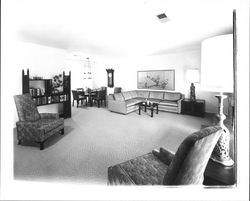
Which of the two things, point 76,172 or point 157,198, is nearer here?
point 157,198

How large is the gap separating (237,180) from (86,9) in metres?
2.20

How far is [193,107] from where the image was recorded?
4371mm

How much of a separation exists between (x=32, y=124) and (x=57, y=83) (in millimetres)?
2169

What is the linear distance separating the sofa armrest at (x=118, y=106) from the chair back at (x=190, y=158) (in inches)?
148

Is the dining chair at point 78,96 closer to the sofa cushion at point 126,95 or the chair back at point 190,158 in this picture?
the sofa cushion at point 126,95

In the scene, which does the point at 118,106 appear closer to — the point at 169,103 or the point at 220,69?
the point at 169,103

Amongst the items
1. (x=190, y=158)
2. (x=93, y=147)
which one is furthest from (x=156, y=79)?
(x=190, y=158)

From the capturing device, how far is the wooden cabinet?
424 cm

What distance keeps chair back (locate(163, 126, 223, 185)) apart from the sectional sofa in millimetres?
3761

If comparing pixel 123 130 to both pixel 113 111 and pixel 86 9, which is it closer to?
Answer: pixel 113 111

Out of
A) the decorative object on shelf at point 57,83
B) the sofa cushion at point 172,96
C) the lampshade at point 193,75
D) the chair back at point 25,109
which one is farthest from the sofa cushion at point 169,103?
the chair back at point 25,109

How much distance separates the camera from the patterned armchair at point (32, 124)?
2303 millimetres

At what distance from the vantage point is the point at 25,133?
2357 mm
